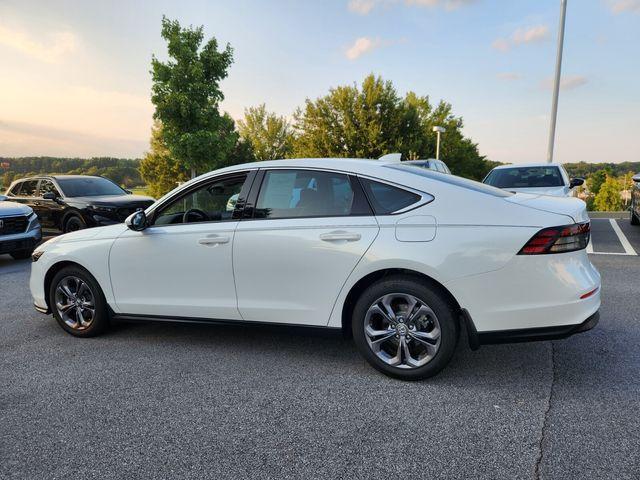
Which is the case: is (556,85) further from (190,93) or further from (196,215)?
(196,215)

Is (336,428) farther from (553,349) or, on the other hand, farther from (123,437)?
(553,349)

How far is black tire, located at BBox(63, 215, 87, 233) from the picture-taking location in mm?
10438

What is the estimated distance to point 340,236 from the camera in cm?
328

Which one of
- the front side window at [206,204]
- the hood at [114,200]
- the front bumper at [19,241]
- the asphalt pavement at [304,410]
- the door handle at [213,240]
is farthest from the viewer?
the hood at [114,200]

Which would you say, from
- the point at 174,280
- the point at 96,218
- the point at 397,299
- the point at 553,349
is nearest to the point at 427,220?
the point at 397,299

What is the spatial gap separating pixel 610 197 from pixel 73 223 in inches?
4276

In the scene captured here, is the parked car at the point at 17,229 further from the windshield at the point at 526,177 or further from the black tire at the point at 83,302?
the windshield at the point at 526,177

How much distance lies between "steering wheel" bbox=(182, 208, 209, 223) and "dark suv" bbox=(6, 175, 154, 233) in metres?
6.77

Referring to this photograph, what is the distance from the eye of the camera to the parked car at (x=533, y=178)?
29.8 ft

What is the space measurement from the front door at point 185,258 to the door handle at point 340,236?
0.80 m

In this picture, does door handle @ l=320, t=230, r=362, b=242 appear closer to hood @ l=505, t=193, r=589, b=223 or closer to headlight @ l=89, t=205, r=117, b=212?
hood @ l=505, t=193, r=589, b=223

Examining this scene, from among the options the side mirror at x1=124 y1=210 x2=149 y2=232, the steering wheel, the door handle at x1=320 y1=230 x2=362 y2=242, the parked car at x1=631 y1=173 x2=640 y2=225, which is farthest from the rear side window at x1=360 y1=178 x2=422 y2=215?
the parked car at x1=631 y1=173 x2=640 y2=225

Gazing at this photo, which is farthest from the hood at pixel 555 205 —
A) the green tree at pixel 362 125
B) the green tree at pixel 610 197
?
the green tree at pixel 610 197

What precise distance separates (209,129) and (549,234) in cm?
1884
